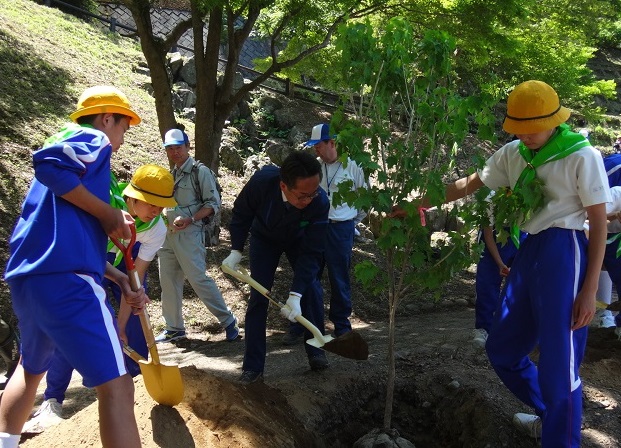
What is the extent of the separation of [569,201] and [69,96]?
32.4 feet

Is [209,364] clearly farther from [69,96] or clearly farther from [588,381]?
[69,96]

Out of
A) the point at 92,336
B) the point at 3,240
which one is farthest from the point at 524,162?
the point at 3,240

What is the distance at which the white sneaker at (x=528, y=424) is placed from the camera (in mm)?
3980

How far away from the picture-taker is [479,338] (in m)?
5.57

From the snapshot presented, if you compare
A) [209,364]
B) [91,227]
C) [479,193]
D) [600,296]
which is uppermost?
[479,193]

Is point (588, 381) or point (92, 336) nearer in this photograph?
point (92, 336)

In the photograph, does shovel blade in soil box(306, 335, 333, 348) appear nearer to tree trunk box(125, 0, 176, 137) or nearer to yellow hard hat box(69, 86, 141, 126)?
→ yellow hard hat box(69, 86, 141, 126)

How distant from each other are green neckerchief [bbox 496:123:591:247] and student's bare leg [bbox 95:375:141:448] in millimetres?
2122

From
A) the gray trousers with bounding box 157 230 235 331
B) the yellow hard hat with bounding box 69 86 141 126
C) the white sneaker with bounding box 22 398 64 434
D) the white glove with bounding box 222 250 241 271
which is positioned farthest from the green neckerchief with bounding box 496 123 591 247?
the gray trousers with bounding box 157 230 235 331

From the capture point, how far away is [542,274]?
11.2 feet

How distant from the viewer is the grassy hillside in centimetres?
858

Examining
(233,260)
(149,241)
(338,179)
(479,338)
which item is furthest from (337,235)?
(149,241)

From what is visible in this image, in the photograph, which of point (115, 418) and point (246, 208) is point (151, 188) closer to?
point (246, 208)

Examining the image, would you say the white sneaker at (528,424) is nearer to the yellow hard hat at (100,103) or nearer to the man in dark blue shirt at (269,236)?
the man in dark blue shirt at (269,236)
